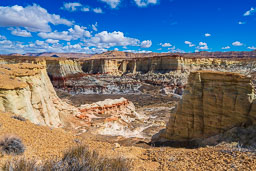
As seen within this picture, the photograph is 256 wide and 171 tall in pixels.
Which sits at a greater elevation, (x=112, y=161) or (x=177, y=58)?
(x=177, y=58)

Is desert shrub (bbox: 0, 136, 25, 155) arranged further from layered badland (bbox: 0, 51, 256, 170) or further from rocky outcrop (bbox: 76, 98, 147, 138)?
rocky outcrop (bbox: 76, 98, 147, 138)

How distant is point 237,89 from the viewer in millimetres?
9898

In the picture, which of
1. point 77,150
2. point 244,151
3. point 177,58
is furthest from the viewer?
point 177,58

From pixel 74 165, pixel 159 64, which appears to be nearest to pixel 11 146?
pixel 74 165

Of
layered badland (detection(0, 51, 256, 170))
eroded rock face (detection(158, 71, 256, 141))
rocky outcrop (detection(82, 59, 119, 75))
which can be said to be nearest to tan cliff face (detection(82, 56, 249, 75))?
rocky outcrop (detection(82, 59, 119, 75))

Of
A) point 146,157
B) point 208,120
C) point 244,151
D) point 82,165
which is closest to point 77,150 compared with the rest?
point 82,165

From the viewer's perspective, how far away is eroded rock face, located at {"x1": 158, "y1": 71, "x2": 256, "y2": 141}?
31.3 feet

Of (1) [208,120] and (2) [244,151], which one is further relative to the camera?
(1) [208,120]

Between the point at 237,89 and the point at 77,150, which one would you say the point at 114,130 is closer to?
the point at 237,89

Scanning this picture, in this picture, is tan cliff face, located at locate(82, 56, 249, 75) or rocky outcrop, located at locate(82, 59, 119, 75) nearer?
tan cliff face, located at locate(82, 56, 249, 75)

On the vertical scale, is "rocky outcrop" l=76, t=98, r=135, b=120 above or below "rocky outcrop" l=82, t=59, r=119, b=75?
below

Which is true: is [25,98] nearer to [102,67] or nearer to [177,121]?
[177,121]

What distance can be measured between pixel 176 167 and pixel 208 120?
726 cm

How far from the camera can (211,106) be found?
10828 millimetres
